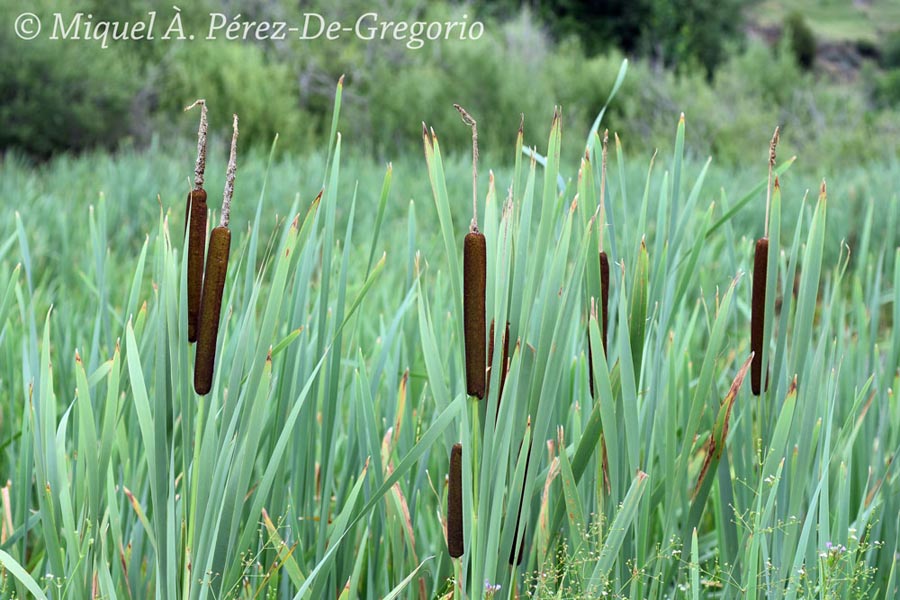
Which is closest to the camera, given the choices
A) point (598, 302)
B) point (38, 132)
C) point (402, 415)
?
point (598, 302)

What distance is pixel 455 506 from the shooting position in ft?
2.26

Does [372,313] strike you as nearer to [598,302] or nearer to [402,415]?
[402,415]

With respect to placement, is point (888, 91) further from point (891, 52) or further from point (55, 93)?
point (55, 93)

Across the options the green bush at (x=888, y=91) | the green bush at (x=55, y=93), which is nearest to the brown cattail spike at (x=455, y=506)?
the green bush at (x=55, y=93)

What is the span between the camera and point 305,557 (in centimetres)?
96

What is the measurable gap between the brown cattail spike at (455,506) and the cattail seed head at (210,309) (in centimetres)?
19

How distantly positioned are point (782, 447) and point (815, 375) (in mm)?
72

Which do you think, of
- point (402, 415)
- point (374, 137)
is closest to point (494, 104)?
point (374, 137)

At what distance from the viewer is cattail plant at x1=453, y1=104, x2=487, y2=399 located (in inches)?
24.3

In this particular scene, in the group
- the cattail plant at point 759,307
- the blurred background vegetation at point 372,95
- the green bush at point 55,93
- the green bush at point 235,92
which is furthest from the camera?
the green bush at point 235,92

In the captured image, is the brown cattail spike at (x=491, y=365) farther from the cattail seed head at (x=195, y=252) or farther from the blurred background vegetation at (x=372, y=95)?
the blurred background vegetation at (x=372, y=95)

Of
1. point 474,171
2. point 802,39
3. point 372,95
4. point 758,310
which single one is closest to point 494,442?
point 474,171

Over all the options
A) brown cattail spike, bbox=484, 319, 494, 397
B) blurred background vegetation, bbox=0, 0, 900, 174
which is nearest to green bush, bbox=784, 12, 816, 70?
blurred background vegetation, bbox=0, 0, 900, 174

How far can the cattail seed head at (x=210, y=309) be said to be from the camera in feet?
2.14
